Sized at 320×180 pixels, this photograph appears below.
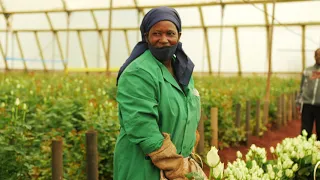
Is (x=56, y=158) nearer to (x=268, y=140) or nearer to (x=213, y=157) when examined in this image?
(x=213, y=157)

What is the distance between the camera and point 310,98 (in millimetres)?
5543

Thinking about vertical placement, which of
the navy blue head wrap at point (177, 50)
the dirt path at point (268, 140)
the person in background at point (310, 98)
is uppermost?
the navy blue head wrap at point (177, 50)

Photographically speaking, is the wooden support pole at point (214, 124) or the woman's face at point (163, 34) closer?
the woman's face at point (163, 34)

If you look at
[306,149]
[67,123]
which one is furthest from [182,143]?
[67,123]

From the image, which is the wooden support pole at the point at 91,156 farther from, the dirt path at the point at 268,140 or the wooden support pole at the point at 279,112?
the wooden support pole at the point at 279,112

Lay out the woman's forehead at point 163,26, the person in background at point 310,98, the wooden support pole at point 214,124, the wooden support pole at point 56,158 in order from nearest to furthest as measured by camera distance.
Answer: the woman's forehead at point 163,26, the wooden support pole at point 56,158, the wooden support pole at point 214,124, the person in background at point 310,98

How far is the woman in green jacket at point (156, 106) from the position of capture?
181cm

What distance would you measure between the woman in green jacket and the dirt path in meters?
3.27

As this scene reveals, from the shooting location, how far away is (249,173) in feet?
6.72

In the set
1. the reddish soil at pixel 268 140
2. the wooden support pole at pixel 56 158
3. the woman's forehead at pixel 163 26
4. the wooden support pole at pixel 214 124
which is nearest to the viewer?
the woman's forehead at pixel 163 26

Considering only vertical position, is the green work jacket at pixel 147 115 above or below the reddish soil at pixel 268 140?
above

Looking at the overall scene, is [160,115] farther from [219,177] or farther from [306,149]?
[306,149]

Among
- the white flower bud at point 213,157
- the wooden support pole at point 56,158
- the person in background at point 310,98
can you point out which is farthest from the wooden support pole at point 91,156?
the person in background at point 310,98

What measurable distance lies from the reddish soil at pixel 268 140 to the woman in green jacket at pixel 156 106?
3.27m
